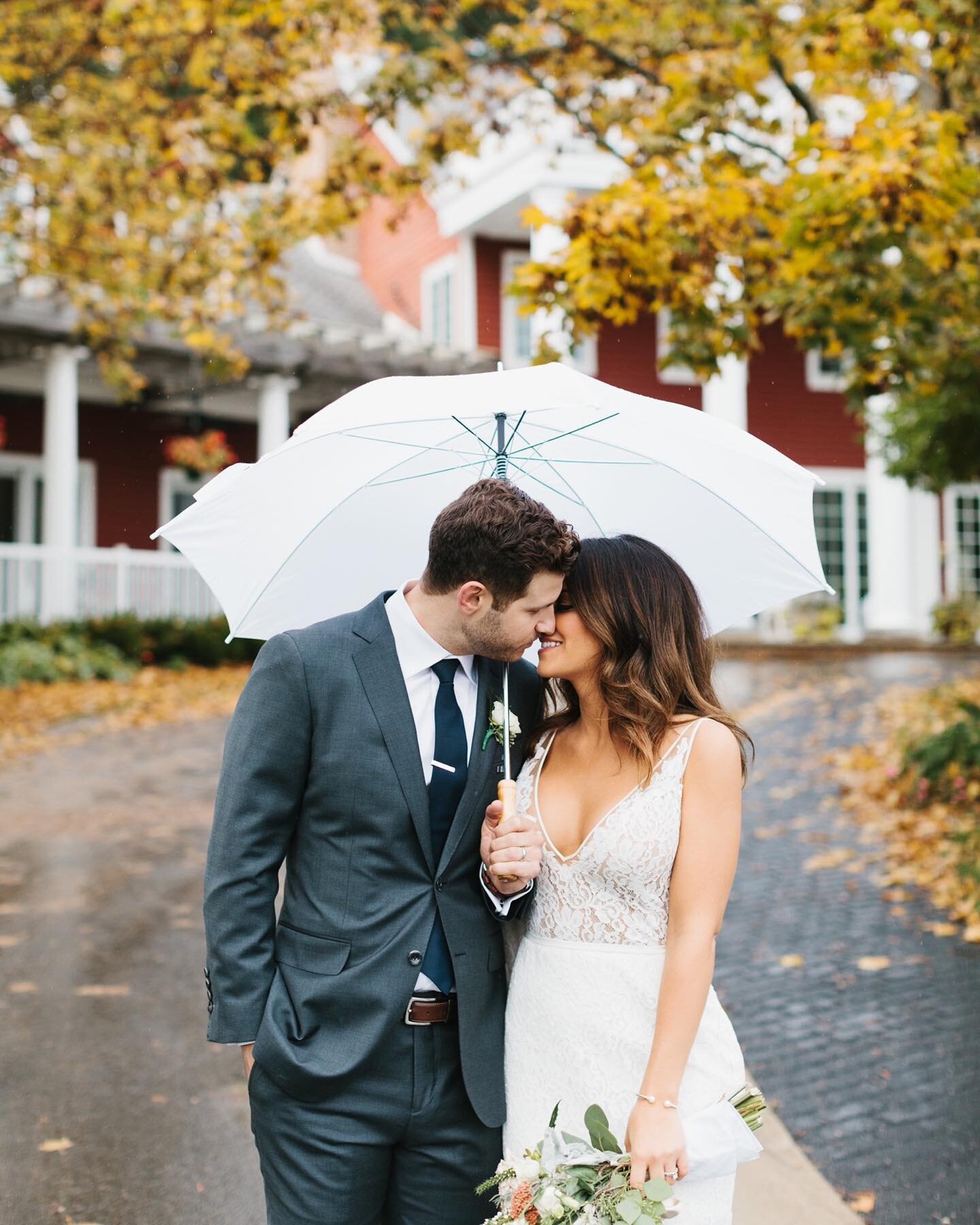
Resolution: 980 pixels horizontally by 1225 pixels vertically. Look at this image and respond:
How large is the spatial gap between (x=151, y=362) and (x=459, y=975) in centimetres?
1689

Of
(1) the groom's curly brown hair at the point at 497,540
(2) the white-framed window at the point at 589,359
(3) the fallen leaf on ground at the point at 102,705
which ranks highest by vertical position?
(2) the white-framed window at the point at 589,359

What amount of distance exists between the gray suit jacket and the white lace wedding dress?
128mm

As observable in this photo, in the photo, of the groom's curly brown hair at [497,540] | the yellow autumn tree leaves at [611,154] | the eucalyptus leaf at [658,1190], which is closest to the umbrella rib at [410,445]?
the groom's curly brown hair at [497,540]

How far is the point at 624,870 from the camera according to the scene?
2600mm

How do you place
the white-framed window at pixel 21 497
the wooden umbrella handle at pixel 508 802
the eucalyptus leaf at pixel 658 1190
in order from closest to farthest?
the eucalyptus leaf at pixel 658 1190, the wooden umbrella handle at pixel 508 802, the white-framed window at pixel 21 497

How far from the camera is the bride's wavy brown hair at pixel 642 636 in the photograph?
2725mm

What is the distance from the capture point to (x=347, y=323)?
77.3 feet

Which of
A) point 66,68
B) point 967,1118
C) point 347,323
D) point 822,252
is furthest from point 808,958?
point 347,323

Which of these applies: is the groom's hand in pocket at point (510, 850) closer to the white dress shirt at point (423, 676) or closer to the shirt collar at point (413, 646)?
the white dress shirt at point (423, 676)

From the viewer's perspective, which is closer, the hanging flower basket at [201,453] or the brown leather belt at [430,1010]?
the brown leather belt at [430,1010]

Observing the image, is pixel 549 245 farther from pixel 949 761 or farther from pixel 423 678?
pixel 423 678

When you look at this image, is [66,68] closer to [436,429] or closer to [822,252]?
[822,252]

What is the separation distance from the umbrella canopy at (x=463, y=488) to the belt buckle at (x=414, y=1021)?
3.22 feet

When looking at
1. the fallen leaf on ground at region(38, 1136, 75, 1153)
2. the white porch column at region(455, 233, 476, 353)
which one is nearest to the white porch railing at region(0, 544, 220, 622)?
the white porch column at region(455, 233, 476, 353)
